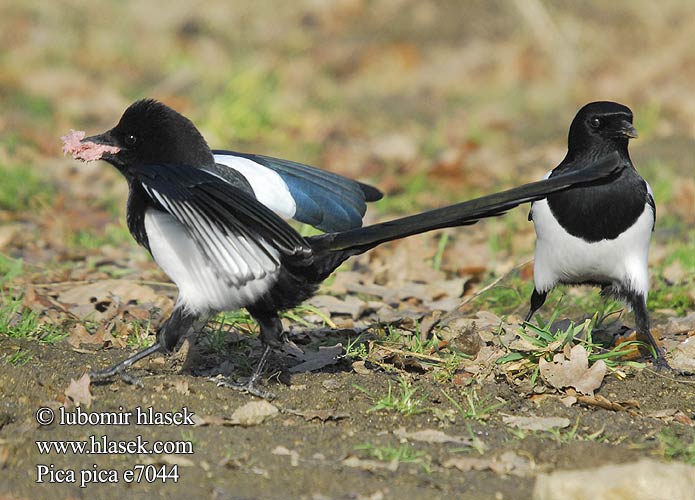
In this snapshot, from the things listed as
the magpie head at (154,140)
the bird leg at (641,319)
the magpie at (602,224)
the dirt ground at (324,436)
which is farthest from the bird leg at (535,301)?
the magpie head at (154,140)

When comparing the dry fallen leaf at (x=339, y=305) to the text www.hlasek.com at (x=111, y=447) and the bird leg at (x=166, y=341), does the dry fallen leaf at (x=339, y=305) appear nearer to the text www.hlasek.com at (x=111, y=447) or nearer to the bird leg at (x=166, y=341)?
the bird leg at (x=166, y=341)

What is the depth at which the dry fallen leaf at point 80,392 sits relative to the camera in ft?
11.2

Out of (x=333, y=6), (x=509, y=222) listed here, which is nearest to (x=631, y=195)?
(x=509, y=222)

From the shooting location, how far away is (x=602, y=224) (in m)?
4.12

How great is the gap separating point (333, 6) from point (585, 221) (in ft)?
29.8

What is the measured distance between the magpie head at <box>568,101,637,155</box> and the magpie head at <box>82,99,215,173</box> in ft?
5.22

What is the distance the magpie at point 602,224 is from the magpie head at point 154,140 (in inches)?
57.1

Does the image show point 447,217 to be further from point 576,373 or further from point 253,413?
point 253,413

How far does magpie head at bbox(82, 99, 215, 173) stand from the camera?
12.4 ft

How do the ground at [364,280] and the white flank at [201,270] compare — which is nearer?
the ground at [364,280]

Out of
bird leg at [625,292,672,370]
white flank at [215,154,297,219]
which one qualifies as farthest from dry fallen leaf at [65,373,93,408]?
bird leg at [625,292,672,370]

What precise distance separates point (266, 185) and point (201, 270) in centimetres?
59

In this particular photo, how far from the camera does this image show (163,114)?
150 inches

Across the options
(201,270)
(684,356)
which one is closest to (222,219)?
(201,270)
